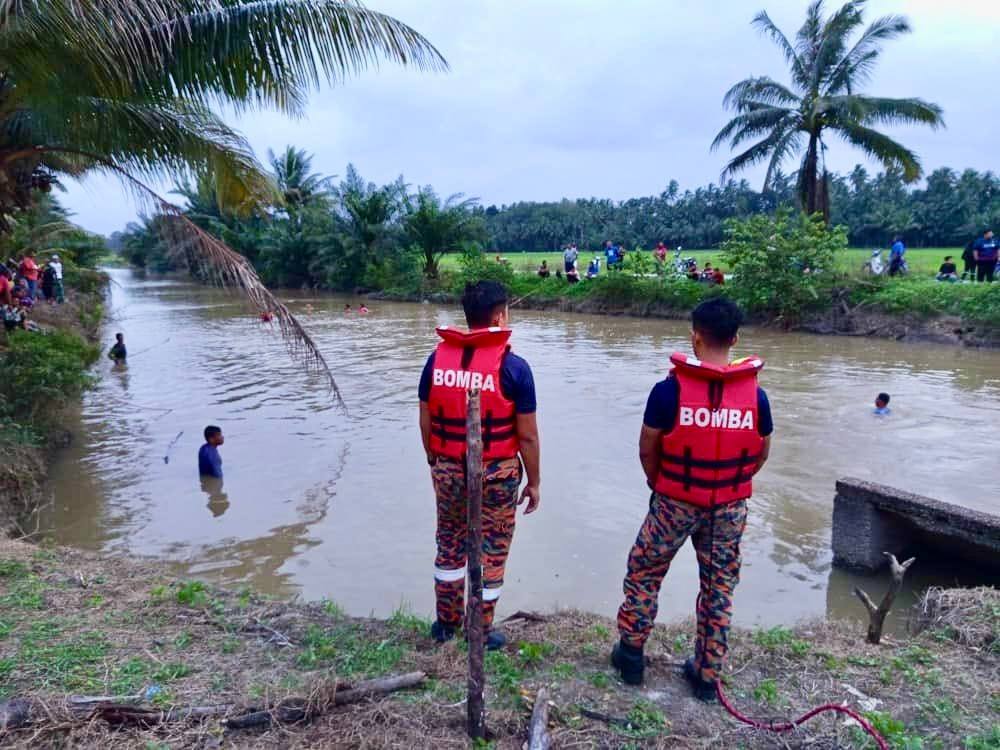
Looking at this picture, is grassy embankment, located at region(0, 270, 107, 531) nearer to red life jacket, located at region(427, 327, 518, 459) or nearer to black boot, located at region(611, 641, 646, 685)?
red life jacket, located at region(427, 327, 518, 459)

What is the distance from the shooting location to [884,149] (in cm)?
2306

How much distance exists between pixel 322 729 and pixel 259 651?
0.97 metres

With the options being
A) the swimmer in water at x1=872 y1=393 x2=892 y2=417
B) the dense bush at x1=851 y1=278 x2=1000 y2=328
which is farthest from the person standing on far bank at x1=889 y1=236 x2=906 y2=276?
the swimmer in water at x1=872 y1=393 x2=892 y2=417

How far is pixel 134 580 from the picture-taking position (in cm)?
495

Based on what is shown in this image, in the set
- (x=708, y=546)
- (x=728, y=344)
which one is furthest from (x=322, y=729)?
(x=728, y=344)

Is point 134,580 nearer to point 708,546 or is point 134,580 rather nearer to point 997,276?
point 708,546

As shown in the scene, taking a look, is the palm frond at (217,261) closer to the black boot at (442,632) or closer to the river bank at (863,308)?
the black boot at (442,632)

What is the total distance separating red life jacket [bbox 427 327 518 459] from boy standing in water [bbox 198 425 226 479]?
5699mm

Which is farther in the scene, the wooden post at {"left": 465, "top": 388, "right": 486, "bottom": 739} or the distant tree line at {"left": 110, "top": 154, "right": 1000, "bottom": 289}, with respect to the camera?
the distant tree line at {"left": 110, "top": 154, "right": 1000, "bottom": 289}

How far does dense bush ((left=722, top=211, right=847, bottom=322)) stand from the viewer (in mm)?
21422

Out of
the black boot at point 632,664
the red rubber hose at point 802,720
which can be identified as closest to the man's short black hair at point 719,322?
the black boot at point 632,664

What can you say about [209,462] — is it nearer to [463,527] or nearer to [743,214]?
[463,527]

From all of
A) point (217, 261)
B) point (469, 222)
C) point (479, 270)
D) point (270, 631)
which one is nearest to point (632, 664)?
point (270, 631)

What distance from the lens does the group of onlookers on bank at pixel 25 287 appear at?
12312 mm
